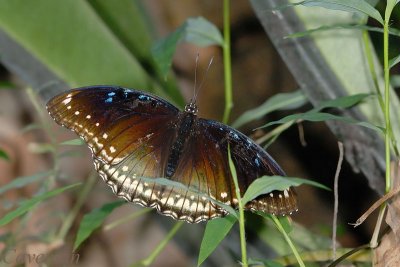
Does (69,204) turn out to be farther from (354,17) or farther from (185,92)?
(354,17)

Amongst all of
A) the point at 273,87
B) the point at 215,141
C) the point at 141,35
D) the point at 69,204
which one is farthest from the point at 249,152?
the point at 69,204

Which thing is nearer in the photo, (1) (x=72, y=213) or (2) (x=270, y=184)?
(2) (x=270, y=184)

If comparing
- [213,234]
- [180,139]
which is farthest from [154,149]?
[213,234]

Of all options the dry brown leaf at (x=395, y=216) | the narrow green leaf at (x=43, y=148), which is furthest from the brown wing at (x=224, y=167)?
the narrow green leaf at (x=43, y=148)

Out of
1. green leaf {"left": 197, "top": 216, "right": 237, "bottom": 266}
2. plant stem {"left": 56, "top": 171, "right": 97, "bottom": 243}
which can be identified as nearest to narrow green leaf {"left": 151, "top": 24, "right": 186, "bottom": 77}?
green leaf {"left": 197, "top": 216, "right": 237, "bottom": 266}

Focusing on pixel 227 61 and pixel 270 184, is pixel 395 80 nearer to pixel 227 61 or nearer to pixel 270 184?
pixel 227 61

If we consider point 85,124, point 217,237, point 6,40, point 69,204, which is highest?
point 6,40
